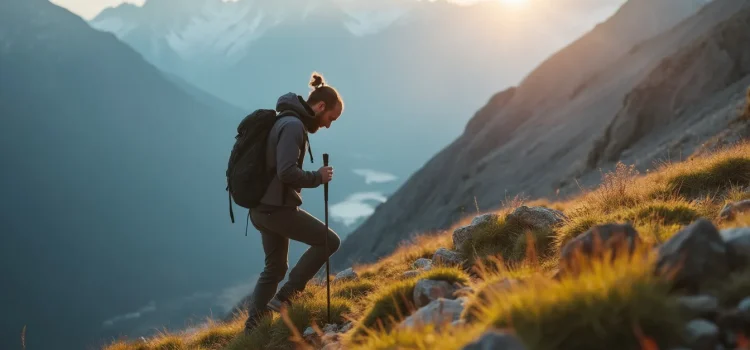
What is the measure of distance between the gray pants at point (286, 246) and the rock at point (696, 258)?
4.60 m

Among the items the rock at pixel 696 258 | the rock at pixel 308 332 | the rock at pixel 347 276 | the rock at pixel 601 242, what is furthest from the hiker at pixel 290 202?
the rock at pixel 696 258

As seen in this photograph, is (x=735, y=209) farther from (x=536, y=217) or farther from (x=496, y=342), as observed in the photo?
(x=496, y=342)

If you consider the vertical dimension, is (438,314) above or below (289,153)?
below

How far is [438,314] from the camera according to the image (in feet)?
14.6

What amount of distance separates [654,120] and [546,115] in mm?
31280

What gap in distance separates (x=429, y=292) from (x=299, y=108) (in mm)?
3236

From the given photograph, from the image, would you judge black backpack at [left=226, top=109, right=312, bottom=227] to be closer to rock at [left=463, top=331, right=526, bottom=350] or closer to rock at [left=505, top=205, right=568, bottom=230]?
rock at [left=505, top=205, right=568, bottom=230]

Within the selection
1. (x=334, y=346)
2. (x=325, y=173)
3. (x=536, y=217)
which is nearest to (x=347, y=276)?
(x=536, y=217)

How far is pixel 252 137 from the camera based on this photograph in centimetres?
709

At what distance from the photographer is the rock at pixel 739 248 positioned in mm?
3637

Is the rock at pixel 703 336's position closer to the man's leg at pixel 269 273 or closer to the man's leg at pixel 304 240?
the man's leg at pixel 304 240

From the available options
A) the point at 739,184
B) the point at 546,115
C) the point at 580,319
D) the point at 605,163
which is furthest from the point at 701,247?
the point at 546,115

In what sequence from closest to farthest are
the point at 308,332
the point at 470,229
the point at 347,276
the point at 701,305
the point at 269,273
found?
the point at 701,305
the point at 308,332
the point at 269,273
the point at 470,229
the point at 347,276

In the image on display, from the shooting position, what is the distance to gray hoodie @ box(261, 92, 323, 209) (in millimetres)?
6738
